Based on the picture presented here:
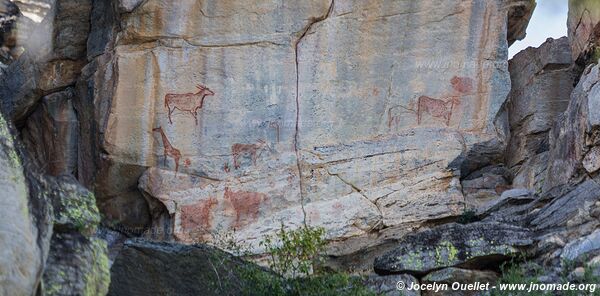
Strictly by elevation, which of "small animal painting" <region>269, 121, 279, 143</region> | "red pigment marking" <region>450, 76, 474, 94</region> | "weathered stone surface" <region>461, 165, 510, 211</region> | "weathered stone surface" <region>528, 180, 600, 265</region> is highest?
"red pigment marking" <region>450, 76, 474, 94</region>

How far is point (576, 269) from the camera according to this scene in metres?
11.1

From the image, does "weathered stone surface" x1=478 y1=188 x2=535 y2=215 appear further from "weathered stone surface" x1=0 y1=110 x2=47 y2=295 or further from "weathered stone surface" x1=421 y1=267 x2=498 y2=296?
"weathered stone surface" x1=0 y1=110 x2=47 y2=295

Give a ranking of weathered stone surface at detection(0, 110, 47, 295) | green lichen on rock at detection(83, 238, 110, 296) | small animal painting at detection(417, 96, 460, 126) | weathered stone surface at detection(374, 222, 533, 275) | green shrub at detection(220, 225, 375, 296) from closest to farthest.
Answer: weathered stone surface at detection(0, 110, 47, 295) < green lichen on rock at detection(83, 238, 110, 296) < green shrub at detection(220, 225, 375, 296) < weathered stone surface at detection(374, 222, 533, 275) < small animal painting at detection(417, 96, 460, 126)

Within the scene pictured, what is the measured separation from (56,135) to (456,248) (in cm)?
775

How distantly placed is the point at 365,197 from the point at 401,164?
0.73m

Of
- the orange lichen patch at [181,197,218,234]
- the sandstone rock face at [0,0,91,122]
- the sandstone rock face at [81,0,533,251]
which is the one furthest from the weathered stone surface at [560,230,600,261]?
the sandstone rock face at [0,0,91,122]

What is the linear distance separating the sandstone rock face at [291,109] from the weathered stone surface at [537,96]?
2.80 feet

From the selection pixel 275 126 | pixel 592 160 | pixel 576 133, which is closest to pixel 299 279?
pixel 592 160

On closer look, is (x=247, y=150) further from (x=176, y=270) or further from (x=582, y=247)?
(x=582, y=247)

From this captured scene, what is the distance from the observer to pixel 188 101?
1612cm

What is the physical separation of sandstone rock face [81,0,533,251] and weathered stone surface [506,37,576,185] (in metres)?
0.85

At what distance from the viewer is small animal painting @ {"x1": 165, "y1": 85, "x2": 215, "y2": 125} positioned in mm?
16094

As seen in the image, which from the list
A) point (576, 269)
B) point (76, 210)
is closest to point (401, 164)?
point (576, 269)

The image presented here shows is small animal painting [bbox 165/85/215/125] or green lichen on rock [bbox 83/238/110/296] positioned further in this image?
small animal painting [bbox 165/85/215/125]
